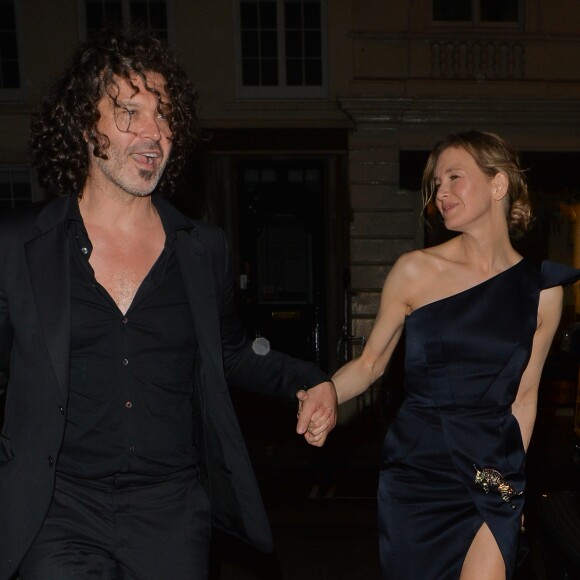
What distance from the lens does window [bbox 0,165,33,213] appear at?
45.8 feet

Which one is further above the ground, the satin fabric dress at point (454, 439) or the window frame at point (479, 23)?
the window frame at point (479, 23)

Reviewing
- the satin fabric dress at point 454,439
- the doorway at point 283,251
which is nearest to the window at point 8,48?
the doorway at point 283,251

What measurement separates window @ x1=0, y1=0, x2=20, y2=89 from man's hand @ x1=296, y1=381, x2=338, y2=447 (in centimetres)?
1196

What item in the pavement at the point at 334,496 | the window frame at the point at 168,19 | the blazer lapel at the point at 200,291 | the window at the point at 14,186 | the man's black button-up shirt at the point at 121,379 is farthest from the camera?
the window at the point at 14,186

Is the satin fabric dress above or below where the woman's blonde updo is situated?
below

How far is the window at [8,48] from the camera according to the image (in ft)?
44.9

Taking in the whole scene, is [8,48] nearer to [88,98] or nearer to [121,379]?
[88,98]

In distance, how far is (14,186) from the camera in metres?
14.0

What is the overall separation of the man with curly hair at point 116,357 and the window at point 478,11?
37.3 feet

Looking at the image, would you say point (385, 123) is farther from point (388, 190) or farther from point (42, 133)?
point (42, 133)

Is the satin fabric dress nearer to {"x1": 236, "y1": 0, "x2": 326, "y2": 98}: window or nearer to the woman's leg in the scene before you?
the woman's leg

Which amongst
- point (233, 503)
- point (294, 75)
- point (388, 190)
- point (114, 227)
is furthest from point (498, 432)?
point (294, 75)

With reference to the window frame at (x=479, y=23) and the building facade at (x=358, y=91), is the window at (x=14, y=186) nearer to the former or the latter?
the building facade at (x=358, y=91)

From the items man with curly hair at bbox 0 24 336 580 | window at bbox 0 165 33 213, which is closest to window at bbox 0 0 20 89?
window at bbox 0 165 33 213
